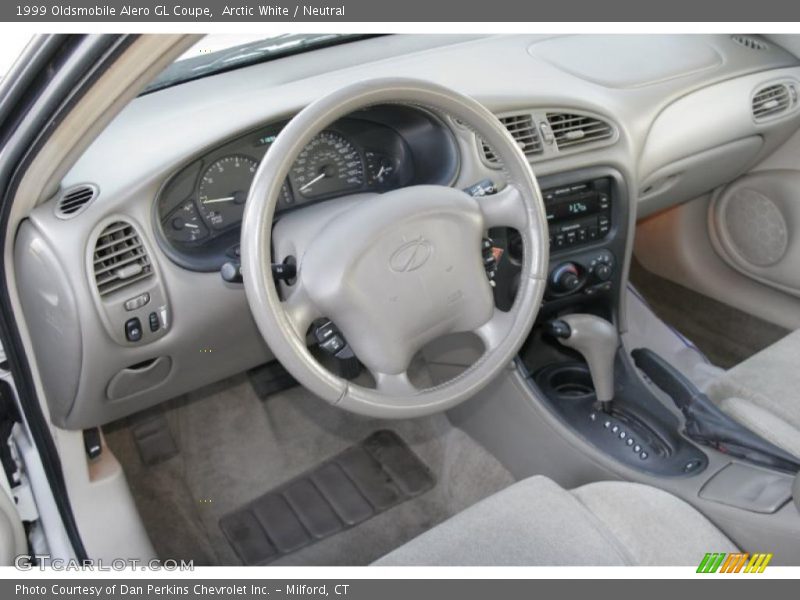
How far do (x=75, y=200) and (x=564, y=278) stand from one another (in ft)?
3.43

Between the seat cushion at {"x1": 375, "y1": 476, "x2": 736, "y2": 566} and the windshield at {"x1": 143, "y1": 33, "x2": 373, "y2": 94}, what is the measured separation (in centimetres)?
104

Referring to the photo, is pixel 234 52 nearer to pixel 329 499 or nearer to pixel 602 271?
pixel 602 271

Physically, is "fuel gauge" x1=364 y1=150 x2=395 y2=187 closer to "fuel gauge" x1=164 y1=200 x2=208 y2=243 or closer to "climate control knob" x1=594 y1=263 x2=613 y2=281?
"fuel gauge" x1=164 y1=200 x2=208 y2=243

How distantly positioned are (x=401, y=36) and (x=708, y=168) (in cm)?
92

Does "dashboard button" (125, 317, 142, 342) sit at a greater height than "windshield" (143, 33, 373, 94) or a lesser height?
lesser

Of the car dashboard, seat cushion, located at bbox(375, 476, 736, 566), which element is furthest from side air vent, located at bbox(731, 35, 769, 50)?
seat cushion, located at bbox(375, 476, 736, 566)

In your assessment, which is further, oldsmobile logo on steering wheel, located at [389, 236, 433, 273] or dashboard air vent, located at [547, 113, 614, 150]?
dashboard air vent, located at [547, 113, 614, 150]

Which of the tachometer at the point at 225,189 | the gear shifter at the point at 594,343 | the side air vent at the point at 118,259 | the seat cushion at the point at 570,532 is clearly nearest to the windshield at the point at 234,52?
the tachometer at the point at 225,189

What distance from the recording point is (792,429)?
5.42 feet

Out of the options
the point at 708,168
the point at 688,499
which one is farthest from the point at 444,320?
the point at 708,168

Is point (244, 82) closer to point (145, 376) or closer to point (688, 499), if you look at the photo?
point (145, 376)

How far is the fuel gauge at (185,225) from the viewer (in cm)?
154

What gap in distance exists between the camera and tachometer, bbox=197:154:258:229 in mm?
1567

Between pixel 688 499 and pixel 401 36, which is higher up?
pixel 401 36
